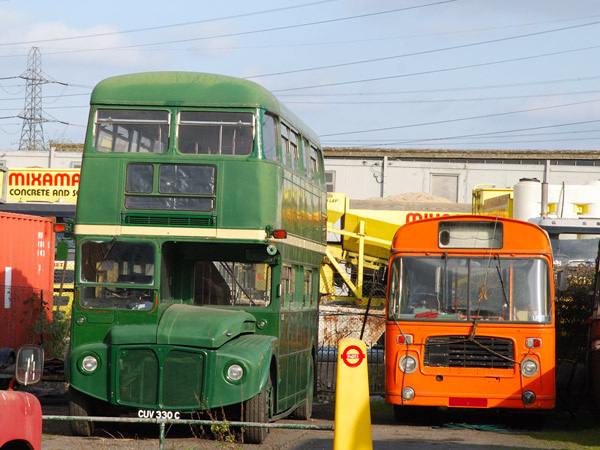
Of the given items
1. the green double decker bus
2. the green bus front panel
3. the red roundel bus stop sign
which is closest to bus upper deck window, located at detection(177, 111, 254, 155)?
the green double decker bus

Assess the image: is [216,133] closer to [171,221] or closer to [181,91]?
[181,91]

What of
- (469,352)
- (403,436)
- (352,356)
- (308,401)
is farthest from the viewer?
(308,401)

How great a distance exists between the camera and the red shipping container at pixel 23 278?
2091 cm

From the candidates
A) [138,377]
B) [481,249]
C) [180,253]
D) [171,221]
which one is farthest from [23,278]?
[481,249]

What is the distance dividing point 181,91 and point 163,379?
3.81 m

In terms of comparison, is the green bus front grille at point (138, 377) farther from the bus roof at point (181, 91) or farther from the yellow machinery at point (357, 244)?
the yellow machinery at point (357, 244)

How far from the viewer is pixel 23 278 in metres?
22.0

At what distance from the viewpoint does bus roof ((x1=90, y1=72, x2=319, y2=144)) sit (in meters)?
13.3

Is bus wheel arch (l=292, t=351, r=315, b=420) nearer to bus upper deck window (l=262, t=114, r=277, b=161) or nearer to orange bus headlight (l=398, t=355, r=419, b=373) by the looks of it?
orange bus headlight (l=398, t=355, r=419, b=373)

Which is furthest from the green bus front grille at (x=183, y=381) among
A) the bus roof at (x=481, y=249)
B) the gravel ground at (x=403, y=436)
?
the bus roof at (x=481, y=249)

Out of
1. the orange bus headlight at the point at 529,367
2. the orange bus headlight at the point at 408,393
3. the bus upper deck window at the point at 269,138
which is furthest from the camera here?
the orange bus headlight at the point at 408,393

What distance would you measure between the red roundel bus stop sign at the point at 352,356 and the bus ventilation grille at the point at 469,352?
5864 mm

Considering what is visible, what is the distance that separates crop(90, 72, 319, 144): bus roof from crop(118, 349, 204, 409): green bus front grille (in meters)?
3.34

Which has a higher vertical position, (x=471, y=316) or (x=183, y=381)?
(x=471, y=316)
